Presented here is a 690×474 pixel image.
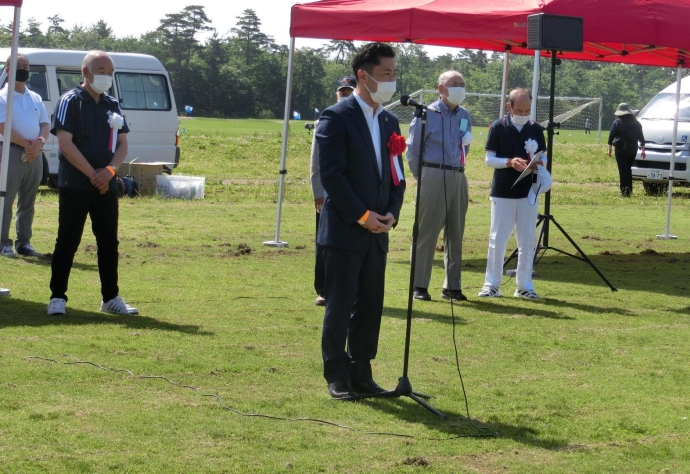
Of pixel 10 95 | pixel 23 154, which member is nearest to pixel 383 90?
pixel 10 95

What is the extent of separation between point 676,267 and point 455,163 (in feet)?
14.8

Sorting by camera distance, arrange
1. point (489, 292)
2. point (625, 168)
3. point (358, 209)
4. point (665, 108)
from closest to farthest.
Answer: point (358, 209)
point (489, 292)
point (625, 168)
point (665, 108)

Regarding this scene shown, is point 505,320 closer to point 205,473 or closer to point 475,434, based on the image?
point 475,434

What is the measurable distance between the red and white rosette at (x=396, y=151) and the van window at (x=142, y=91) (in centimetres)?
1553

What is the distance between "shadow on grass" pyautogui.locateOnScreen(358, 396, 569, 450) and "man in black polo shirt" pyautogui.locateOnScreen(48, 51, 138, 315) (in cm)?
318

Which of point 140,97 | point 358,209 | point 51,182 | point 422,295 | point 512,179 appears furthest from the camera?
point 140,97

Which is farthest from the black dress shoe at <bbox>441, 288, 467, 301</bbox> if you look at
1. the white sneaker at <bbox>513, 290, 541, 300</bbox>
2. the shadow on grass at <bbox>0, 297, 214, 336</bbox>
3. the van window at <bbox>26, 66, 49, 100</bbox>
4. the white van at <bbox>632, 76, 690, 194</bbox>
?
the white van at <bbox>632, 76, 690, 194</bbox>

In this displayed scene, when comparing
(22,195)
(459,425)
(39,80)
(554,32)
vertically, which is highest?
(554,32)

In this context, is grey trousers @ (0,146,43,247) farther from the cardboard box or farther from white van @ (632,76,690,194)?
white van @ (632,76,690,194)

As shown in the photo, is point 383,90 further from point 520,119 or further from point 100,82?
point 520,119

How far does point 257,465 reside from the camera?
511cm

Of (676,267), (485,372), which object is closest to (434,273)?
(676,267)

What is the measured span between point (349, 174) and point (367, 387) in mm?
1283

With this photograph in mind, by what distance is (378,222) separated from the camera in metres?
6.25
